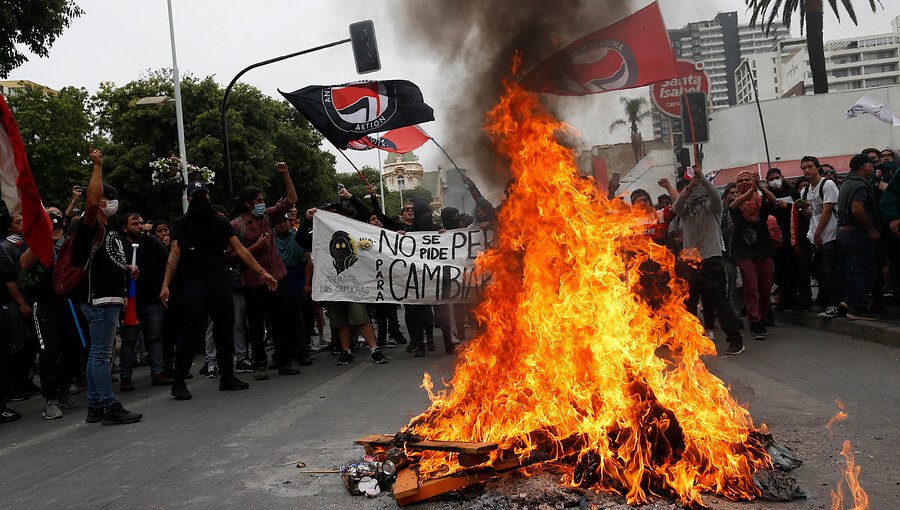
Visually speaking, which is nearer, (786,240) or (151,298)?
(151,298)

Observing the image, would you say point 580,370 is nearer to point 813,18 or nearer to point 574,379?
point 574,379

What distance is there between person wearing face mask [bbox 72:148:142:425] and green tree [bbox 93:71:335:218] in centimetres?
2715

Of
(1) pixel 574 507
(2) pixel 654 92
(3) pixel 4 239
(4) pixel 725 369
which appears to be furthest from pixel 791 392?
(2) pixel 654 92

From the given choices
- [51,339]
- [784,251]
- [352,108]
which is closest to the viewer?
[51,339]

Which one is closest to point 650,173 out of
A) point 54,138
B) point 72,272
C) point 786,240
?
point 786,240

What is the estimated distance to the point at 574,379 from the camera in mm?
4066

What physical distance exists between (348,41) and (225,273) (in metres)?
9.11

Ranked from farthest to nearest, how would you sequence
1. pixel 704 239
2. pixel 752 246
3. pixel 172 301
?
1. pixel 172 301
2. pixel 752 246
3. pixel 704 239

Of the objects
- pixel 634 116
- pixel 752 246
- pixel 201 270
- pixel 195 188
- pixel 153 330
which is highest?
pixel 634 116

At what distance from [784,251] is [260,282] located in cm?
692

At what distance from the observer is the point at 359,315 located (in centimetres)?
933

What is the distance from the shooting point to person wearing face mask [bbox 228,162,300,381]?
8648 mm

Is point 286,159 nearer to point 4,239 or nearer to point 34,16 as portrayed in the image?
point 34,16

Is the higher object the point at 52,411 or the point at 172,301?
the point at 172,301
